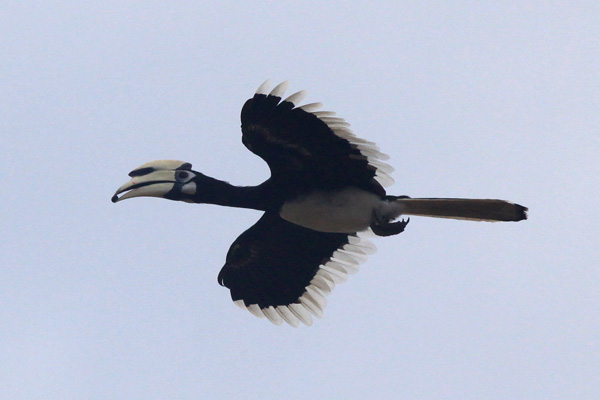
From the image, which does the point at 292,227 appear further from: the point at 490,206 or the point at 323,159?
the point at 490,206

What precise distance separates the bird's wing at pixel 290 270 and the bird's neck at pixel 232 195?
59cm

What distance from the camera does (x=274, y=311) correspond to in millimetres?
11148

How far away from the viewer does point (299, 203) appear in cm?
1017

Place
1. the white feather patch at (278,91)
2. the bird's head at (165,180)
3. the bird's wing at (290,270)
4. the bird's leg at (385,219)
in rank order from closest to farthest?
the white feather patch at (278,91) < the bird's leg at (385,219) < the bird's head at (165,180) < the bird's wing at (290,270)

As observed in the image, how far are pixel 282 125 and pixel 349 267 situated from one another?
2066mm

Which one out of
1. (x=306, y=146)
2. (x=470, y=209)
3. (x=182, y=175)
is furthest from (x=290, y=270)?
(x=470, y=209)

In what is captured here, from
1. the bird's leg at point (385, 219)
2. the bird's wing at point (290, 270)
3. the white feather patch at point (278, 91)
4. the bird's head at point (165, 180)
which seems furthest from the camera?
the bird's wing at point (290, 270)

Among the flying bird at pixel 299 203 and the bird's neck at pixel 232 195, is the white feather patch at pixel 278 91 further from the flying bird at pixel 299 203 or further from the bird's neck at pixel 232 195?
the bird's neck at pixel 232 195

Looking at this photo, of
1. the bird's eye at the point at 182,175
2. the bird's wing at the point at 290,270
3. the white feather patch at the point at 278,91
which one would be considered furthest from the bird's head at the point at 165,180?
the white feather patch at the point at 278,91

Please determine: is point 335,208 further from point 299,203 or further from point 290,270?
point 290,270

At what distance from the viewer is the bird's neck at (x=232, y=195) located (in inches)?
405

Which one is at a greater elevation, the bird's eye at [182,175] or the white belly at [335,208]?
the white belly at [335,208]

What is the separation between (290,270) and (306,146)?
1787 millimetres

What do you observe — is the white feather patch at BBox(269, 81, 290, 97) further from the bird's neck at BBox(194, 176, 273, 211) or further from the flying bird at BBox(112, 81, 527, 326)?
the bird's neck at BBox(194, 176, 273, 211)
